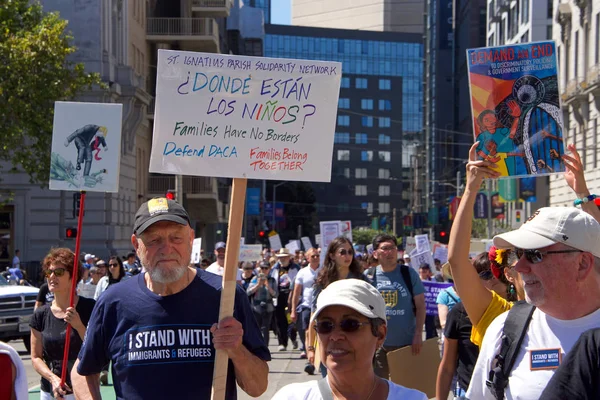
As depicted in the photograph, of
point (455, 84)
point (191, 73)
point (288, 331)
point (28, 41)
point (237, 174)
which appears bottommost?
point (288, 331)

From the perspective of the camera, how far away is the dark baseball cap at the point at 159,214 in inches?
189

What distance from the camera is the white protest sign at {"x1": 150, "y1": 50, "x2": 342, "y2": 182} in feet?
16.5

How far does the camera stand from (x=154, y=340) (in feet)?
15.1

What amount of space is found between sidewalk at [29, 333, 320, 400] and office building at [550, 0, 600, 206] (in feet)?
89.9

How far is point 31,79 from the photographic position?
2970 centimetres

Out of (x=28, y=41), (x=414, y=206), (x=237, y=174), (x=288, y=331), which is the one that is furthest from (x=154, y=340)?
(x=414, y=206)

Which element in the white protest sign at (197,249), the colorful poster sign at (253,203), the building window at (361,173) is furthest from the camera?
the building window at (361,173)

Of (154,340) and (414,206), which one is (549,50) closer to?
(154,340)

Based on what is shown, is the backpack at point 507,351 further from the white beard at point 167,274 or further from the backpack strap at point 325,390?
the white beard at point 167,274

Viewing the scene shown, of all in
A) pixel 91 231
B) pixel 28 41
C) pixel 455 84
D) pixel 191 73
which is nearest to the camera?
pixel 191 73

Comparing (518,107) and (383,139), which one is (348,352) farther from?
(383,139)

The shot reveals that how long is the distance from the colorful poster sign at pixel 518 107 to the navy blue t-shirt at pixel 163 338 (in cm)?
212

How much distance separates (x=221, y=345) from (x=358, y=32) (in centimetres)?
14359

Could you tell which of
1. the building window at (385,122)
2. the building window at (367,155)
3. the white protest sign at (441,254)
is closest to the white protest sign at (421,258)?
the white protest sign at (441,254)
